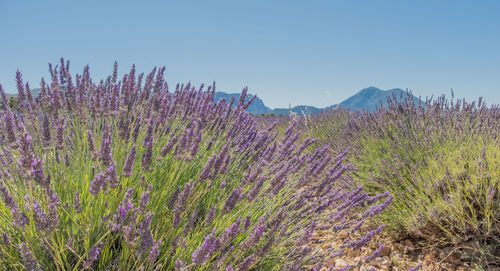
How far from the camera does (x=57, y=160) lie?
4.56 ft

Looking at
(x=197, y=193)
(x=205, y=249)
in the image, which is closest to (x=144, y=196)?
(x=205, y=249)

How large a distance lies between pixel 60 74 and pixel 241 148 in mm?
1330

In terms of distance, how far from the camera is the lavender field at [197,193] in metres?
1.01

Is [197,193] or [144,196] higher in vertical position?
[144,196]

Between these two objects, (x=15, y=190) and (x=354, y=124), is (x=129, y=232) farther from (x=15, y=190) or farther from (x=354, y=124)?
(x=354, y=124)

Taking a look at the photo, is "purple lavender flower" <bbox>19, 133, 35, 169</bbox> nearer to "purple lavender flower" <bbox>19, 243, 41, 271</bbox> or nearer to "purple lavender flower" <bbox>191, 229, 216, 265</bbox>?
"purple lavender flower" <bbox>19, 243, 41, 271</bbox>

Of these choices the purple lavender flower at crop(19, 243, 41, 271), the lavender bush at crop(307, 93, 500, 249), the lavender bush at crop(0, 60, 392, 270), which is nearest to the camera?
the purple lavender flower at crop(19, 243, 41, 271)

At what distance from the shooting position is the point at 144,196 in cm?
97

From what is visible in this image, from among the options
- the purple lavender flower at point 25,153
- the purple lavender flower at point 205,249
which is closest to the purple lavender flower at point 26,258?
the purple lavender flower at point 25,153

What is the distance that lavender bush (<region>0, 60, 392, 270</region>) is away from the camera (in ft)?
3.14

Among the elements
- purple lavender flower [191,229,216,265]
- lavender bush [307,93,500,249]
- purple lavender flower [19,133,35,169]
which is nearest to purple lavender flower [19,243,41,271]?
purple lavender flower [19,133,35,169]

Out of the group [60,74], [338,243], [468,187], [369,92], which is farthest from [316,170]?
[369,92]

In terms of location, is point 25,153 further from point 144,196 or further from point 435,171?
point 435,171

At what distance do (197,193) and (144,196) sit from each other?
60 centimetres
